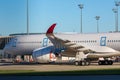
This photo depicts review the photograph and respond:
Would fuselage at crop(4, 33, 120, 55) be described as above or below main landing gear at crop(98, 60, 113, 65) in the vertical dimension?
above

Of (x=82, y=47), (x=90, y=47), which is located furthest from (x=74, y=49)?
(x=90, y=47)

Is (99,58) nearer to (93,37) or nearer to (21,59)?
(93,37)

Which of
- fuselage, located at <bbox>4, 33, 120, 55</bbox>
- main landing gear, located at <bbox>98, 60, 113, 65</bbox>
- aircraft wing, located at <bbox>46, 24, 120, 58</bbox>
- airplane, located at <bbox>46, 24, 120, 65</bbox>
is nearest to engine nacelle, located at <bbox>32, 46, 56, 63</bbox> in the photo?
airplane, located at <bbox>46, 24, 120, 65</bbox>

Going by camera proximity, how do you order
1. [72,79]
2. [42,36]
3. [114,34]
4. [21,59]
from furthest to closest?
[21,59], [42,36], [114,34], [72,79]

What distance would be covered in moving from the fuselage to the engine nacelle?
193 centimetres

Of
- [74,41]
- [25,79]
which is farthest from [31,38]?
[25,79]

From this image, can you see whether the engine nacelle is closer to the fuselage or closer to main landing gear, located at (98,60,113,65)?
the fuselage

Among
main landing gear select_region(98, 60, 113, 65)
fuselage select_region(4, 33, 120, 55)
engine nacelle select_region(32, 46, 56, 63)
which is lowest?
main landing gear select_region(98, 60, 113, 65)

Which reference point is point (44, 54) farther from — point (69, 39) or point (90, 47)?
point (90, 47)

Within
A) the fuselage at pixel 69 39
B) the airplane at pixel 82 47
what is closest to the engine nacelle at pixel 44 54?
the airplane at pixel 82 47

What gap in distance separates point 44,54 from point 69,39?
3.97 meters

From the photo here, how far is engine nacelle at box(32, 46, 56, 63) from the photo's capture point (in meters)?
45.7

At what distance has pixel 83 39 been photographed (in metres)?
46.1

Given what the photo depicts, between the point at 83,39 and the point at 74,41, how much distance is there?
1.21 m
